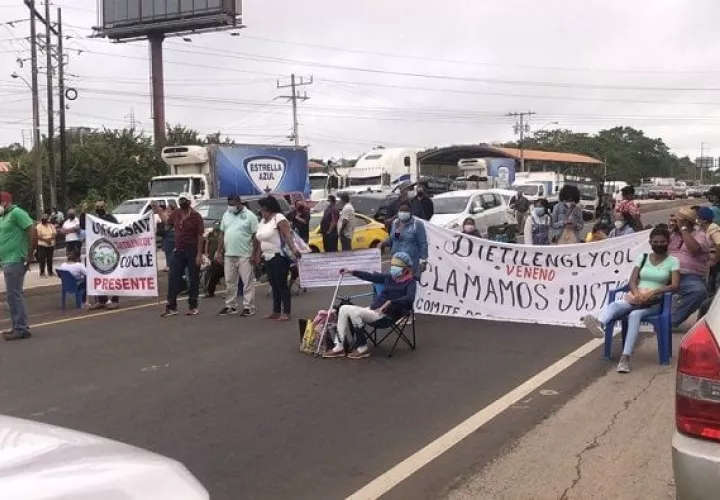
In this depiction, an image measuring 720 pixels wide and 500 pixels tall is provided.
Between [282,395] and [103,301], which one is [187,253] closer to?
[103,301]

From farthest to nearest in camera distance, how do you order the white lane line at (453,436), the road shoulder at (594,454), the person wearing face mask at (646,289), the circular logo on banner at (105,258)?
1. the circular logo on banner at (105,258)
2. the person wearing face mask at (646,289)
3. the white lane line at (453,436)
4. the road shoulder at (594,454)

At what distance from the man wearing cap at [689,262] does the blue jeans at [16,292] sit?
7.62 metres

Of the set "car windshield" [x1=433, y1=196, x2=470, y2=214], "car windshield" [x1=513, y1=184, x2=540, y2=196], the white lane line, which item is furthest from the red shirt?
"car windshield" [x1=513, y1=184, x2=540, y2=196]

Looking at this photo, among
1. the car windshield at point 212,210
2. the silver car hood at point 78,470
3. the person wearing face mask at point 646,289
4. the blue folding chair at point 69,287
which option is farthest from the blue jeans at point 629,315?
the car windshield at point 212,210

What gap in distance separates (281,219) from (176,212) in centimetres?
209

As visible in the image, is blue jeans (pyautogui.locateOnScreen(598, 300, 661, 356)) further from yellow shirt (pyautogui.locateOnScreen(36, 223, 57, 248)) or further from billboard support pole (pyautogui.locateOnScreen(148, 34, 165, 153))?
billboard support pole (pyautogui.locateOnScreen(148, 34, 165, 153))

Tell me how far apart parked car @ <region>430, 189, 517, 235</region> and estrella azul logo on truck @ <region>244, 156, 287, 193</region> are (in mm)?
7426

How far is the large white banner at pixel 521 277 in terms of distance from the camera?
31.1 ft

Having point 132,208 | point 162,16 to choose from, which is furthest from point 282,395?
point 162,16

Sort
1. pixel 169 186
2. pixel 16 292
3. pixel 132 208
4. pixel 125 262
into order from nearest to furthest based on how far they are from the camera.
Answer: pixel 16 292, pixel 125 262, pixel 132 208, pixel 169 186

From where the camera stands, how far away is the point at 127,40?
61.6 meters

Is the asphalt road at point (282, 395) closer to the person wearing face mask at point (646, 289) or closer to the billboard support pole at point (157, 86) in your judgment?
the person wearing face mask at point (646, 289)

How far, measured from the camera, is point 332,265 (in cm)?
909

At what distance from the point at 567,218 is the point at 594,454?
8.07 meters
